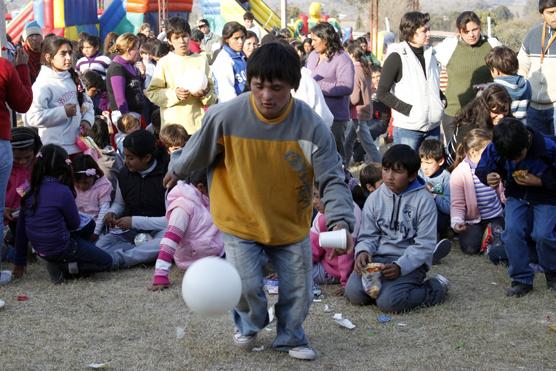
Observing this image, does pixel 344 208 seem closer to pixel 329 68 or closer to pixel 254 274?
pixel 254 274

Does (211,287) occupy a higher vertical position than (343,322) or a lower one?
higher

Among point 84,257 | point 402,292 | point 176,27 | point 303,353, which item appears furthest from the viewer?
point 176,27

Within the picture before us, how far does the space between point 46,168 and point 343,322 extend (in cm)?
260

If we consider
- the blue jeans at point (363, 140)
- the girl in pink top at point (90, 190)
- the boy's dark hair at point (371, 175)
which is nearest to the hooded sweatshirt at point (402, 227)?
the boy's dark hair at point (371, 175)

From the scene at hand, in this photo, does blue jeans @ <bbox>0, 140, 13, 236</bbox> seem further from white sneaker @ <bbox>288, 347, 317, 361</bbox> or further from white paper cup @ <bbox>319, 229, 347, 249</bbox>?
white paper cup @ <bbox>319, 229, 347, 249</bbox>

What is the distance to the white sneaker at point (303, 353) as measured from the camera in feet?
14.9

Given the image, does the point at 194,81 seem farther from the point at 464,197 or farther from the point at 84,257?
the point at 464,197

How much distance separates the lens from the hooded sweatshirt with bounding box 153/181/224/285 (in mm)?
6262

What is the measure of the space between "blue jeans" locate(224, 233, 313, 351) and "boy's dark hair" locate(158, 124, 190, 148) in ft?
8.76

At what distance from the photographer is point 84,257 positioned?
6363 mm

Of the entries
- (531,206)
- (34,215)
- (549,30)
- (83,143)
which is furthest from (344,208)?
(549,30)

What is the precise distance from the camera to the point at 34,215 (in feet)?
20.4

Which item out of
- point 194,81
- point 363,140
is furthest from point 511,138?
point 363,140

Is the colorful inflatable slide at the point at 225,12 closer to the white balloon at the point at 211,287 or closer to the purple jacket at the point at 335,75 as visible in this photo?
the purple jacket at the point at 335,75
